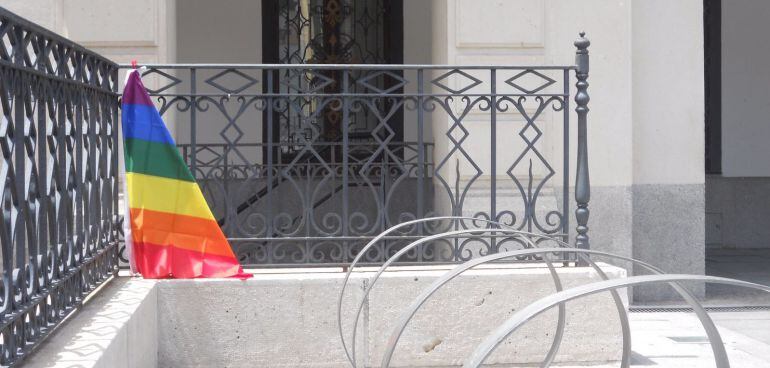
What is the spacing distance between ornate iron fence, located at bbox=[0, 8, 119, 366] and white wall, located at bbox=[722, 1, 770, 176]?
1067 cm

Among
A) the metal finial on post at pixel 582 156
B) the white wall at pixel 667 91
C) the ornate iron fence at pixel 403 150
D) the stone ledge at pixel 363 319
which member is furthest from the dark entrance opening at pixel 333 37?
the stone ledge at pixel 363 319

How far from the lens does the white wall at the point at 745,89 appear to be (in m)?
14.8

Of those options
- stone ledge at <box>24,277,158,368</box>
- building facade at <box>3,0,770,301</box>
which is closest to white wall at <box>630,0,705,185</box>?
building facade at <box>3,0,770,301</box>

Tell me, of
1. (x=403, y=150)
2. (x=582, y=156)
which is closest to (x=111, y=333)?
(x=582, y=156)

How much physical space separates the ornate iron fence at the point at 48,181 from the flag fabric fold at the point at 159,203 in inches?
6.1

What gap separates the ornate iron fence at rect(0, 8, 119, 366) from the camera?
3808mm

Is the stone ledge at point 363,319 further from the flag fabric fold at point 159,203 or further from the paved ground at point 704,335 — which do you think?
the paved ground at point 704,335

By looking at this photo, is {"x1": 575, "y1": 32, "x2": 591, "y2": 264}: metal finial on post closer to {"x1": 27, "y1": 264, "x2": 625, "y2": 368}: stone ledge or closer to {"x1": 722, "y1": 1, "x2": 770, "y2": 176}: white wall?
{"x1": 27, "y1": 264, "x2": 625, "y2": 368}: stone ledge

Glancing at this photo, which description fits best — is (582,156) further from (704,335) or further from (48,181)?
(48,181)

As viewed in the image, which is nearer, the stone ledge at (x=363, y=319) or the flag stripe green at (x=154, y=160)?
the flag stripe green at (x=154, y=160)

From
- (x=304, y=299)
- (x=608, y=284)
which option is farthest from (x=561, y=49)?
(x=608, y=284)

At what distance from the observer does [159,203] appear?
21.2 ft

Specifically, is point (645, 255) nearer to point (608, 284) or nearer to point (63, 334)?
point (63, 334)

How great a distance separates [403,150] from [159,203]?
A: 6.10 metres
